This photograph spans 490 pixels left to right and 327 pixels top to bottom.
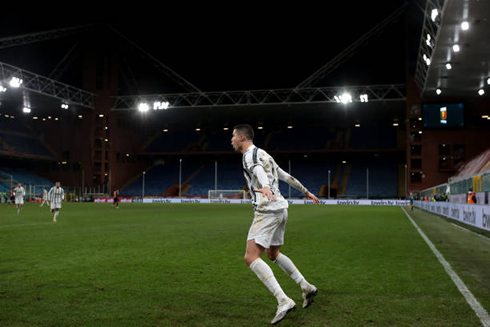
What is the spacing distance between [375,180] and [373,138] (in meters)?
8.08

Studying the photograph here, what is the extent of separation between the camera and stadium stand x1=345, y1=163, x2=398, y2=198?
207 ft

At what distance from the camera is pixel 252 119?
70.5m

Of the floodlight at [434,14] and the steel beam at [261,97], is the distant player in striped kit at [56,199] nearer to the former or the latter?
the floodlight at [434,14]

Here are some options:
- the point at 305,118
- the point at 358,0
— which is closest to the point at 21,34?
the point at 358,0

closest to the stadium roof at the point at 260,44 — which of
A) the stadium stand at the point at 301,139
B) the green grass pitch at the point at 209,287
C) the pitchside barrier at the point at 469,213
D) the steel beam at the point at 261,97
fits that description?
the steel beam at the point at 261,97

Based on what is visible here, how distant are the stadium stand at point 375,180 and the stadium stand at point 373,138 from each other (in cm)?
288

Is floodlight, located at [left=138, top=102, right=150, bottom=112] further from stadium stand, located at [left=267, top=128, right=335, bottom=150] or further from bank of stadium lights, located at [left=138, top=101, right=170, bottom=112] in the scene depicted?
stadium stand, located at [left=267, top=128, right=335, bottom=150]

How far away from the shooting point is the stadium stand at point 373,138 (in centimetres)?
6906

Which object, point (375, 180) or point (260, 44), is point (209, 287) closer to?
point (260, 44)

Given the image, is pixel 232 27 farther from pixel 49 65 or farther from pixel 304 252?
pixel 304 252

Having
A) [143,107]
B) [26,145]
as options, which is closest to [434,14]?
[143,107]

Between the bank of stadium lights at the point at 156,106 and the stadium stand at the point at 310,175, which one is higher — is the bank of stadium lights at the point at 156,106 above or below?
above

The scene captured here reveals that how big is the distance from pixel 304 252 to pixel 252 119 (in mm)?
60302

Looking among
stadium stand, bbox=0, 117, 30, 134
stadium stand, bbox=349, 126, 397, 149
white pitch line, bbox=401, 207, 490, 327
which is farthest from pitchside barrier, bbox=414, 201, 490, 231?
stadium stand, bbox=0, 117, 30, 134
